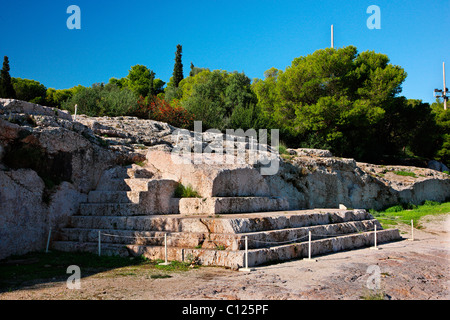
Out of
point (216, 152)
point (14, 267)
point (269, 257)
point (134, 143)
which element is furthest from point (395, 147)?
point (14, 267)

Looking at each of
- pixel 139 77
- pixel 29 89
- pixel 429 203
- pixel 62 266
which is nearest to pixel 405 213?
pixel 429 203

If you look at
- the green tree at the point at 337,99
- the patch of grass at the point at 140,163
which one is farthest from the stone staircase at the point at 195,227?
the green tree at the point at 337,99

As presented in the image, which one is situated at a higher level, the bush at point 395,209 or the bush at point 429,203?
the bush at point 429,203

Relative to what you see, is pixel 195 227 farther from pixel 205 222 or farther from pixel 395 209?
pixel 395 209

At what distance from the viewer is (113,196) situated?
9867 mm

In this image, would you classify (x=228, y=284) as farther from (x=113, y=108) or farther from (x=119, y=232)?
(x=113, y=108)

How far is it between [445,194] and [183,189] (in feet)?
59.2

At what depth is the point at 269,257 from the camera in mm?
7344

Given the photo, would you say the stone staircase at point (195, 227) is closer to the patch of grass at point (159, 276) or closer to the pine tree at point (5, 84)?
the patch of grass at point (159, 276)

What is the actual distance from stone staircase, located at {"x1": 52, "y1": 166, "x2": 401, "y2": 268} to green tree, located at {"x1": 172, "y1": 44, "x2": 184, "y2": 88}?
146 feet

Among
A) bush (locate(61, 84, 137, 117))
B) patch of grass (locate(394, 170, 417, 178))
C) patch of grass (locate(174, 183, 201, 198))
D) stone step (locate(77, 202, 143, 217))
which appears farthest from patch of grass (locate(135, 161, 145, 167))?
patch of grass (locate(394, 170, 417, 178))

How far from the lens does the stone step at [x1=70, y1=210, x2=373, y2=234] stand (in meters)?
7.79

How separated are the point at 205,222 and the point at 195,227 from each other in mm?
230

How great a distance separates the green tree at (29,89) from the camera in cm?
3600
